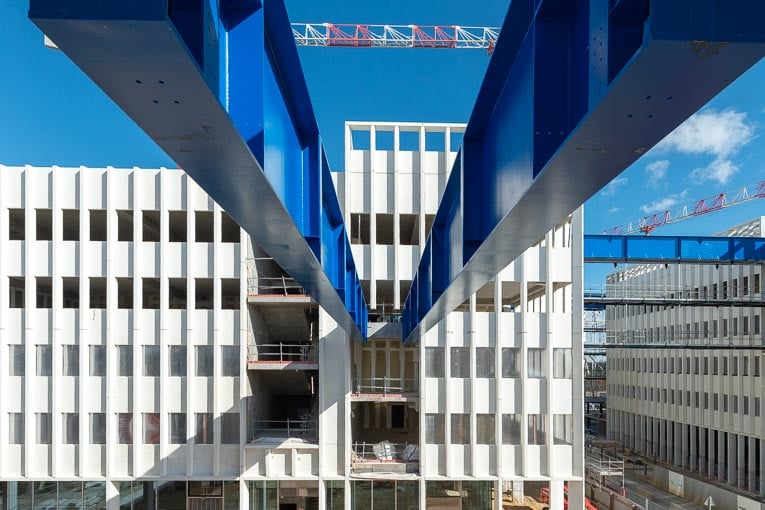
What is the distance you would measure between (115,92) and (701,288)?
144ft

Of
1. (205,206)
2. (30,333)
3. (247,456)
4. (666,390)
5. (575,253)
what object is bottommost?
(666,390)

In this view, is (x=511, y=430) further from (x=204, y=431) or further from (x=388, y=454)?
(x=204, y=431)

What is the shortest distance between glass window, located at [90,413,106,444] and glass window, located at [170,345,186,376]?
3314 mm

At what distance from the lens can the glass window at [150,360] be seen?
1958 centimetres

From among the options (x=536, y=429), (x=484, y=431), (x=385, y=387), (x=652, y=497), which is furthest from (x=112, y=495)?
(x=652, y=497)

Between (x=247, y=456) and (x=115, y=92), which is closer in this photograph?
(x=115, y=92)

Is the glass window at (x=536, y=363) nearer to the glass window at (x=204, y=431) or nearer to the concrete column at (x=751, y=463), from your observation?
the glass window at (x=204, y=431)

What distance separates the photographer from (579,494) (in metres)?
19.1

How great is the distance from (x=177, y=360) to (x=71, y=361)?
4.36 metres

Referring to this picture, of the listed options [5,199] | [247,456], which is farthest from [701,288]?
[5,199]

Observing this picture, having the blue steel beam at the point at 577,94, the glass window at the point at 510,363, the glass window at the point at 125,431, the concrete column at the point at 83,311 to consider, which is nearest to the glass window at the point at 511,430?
the glass window at the point at 510,363

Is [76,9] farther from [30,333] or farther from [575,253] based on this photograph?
[30,333]

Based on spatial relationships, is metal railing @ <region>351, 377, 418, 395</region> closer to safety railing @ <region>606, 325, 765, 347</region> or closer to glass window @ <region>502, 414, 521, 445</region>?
glass window @ <region>502, 414, 521, 445</region>

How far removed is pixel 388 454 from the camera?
19875 millimetres
